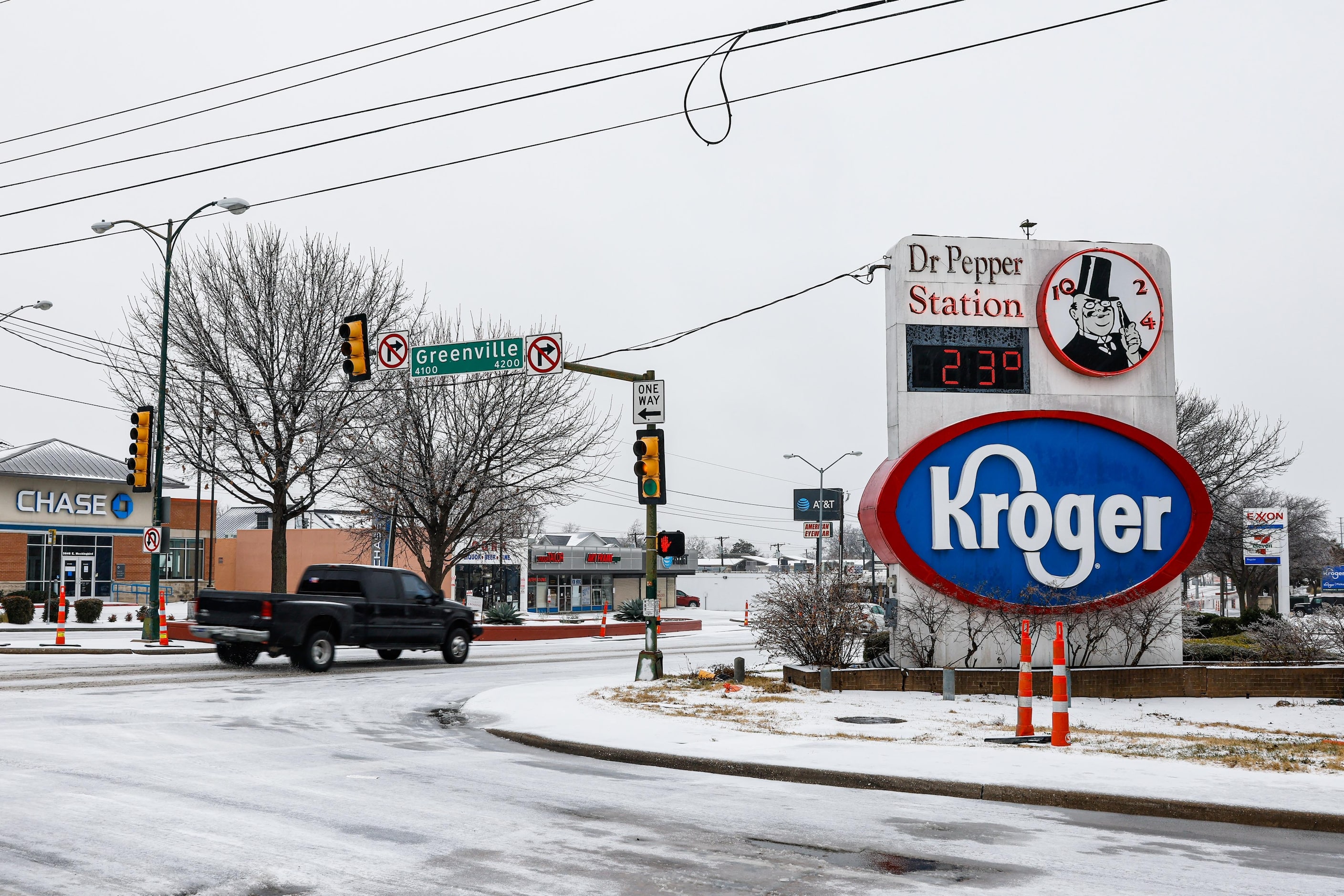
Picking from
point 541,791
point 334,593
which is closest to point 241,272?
point 334,593

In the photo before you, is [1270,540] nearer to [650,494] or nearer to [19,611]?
[650,494]

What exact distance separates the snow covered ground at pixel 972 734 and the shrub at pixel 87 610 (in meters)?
25.4

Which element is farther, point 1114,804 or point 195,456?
point 195,456

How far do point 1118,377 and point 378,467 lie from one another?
76.6ft

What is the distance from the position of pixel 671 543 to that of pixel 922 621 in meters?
3.88

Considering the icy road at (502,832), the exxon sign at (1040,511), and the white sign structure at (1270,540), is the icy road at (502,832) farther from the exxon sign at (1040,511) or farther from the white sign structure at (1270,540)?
the white sign structure at (1270,540)

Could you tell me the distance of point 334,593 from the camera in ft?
70.8

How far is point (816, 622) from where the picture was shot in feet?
56.0

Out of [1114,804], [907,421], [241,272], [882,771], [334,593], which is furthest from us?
[241,272]

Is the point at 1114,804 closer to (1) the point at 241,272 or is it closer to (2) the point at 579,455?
(2) the point at 579,455

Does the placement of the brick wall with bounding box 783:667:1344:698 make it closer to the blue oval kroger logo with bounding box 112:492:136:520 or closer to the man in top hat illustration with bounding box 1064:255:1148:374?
the man in top hat illustration with bounding box 1064:255:1148:374

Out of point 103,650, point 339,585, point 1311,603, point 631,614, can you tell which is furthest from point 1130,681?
point 1311,603

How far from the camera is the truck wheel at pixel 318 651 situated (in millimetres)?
20000

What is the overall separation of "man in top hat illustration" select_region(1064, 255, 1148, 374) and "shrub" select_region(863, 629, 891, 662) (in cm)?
503
